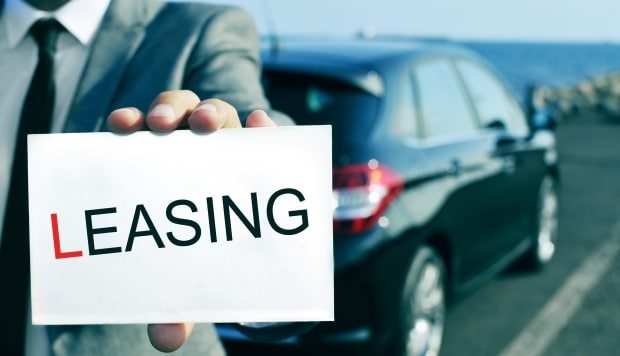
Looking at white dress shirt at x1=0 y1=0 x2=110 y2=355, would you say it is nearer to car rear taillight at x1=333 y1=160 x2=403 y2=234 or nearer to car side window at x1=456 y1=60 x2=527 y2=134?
car rear taillight at x1=333 y1=160 x2=403 y2=234

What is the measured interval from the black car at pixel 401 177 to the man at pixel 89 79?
1.77 m

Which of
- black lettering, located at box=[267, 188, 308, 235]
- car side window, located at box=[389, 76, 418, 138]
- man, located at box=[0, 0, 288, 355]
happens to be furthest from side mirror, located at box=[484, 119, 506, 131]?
black lettering, located at box=[267, 188, 308, 235]

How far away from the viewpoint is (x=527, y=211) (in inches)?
215

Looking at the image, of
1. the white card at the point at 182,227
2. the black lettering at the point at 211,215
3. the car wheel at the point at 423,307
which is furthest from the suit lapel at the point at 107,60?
the car wheel at the point at 423,307

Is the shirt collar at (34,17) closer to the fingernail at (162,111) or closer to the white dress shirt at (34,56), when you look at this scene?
the white dress shirt at (34,56)

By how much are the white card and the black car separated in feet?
6.96

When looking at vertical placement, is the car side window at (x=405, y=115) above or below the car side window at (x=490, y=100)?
below

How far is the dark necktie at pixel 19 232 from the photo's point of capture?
138cm

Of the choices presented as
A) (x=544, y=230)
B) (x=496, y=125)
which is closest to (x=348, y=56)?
(x=496, y=125)

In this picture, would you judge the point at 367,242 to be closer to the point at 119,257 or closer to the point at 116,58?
the point at 116,58

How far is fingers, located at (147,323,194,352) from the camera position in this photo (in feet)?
3.80

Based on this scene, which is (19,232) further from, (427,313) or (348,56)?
(427,313)

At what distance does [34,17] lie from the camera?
149 cm

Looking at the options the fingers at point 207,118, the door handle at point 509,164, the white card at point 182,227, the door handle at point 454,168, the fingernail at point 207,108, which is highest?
the door handle at point 509,164
